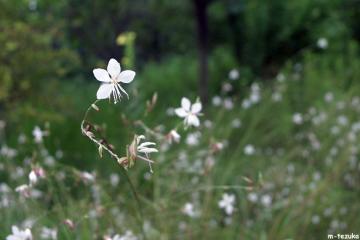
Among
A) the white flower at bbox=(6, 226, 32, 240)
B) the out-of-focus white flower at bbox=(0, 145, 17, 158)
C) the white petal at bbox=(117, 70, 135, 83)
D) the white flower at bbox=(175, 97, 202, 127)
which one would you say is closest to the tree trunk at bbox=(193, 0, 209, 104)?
the out-of-focus white flower at bbox=(0, 145, 17, 158)

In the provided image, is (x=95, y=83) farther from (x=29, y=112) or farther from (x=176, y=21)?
(x=29, y=112)

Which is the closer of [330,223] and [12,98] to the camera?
[330,223]

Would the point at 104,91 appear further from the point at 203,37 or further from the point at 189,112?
the point at 203,37

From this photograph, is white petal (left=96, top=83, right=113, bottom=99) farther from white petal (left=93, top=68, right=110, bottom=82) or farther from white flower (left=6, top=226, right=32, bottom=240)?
white flower (left=6, top=226, right=32, bottom=240)

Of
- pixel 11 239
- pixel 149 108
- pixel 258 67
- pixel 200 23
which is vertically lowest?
pixel 11 239

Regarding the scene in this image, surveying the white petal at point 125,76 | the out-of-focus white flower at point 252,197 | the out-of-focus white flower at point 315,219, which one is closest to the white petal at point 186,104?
the white petal at point 125,76

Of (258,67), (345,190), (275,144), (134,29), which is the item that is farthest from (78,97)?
(345,190)
